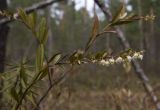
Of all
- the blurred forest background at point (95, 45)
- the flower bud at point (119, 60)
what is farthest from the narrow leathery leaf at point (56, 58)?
the blurred forest background at point (95, 45)

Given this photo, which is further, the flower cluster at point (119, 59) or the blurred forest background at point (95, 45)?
the blurred forest background at point (95, 45)

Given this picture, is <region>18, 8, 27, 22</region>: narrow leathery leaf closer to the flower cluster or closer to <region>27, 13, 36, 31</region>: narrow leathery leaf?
<region>27, 13, 36, 31</region>: narrow leathery leaf

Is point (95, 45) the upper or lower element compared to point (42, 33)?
lower

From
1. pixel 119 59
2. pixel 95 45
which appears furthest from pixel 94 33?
pixel 95 45

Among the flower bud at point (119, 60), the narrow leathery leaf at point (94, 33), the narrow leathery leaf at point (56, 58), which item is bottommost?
the flower bud at point (119, 60)

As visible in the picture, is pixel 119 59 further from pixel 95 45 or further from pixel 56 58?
pixel 95 45

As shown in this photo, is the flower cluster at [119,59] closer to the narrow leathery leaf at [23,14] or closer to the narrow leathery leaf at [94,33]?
the narrow leathery leaf at [94,33]

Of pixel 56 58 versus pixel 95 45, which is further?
pixel 95 45

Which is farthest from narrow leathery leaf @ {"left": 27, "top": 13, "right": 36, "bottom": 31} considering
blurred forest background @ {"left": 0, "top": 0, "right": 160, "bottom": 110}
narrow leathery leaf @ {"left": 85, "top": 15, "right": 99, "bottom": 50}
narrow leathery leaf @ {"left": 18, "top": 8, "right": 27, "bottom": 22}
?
blurred forest background @ {"left": 0, "top": 0, "right": 160, "bottom": 110}

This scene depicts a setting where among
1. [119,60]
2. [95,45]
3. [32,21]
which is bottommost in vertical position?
[95,45]

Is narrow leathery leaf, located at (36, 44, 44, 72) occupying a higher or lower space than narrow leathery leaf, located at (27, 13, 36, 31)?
lower

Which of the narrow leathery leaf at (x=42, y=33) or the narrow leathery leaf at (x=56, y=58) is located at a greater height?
the narrow leathery leaf at (x=42, y=33)

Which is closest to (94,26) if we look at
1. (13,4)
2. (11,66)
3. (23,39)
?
(11,66)
